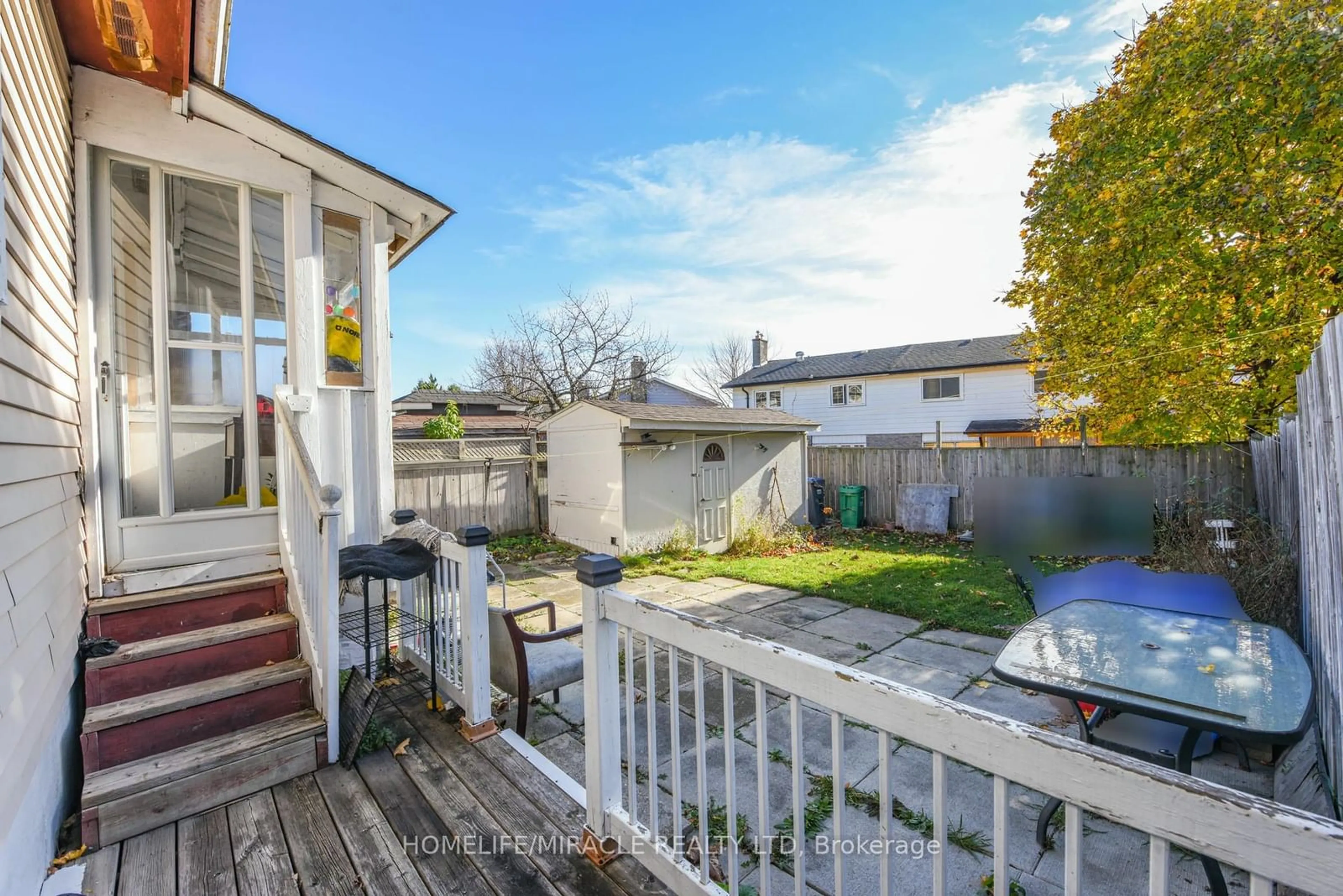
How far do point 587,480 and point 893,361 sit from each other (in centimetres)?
1356

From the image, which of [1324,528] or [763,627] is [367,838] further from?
[1324,528]

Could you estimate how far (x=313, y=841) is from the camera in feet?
6.88

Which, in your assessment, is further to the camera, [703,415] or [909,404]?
[909,404]

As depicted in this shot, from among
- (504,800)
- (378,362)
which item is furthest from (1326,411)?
(378,362)

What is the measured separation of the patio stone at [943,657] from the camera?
4043 mm

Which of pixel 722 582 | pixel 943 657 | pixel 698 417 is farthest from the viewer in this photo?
pixel 698 417

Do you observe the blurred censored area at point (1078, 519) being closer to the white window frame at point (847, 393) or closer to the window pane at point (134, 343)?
the window pane at point (134, 343)

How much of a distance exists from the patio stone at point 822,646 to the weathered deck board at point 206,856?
3295 mm

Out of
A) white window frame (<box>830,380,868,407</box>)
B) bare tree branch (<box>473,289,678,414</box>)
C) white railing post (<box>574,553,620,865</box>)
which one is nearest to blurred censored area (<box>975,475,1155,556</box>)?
white railing post (<box>574,553,620,865</box>)

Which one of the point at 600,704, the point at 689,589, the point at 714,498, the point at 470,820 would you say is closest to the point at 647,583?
the point at 689,589

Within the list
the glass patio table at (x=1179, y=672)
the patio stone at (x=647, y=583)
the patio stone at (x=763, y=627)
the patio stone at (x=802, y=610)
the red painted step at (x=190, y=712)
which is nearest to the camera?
the glass patio table at (x=1179, y=672)

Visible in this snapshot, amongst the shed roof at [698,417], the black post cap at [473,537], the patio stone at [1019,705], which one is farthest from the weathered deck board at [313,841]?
the shed roof at [698,417]

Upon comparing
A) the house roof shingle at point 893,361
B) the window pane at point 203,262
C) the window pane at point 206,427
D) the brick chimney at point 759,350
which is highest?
the brick chimney at point 759,350

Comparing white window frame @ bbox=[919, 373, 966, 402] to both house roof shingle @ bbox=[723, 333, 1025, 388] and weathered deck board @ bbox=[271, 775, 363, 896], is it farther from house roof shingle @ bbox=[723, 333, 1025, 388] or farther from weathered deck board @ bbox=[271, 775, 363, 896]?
weathered deck board @ bbox=[271, 775, 363, 896]
